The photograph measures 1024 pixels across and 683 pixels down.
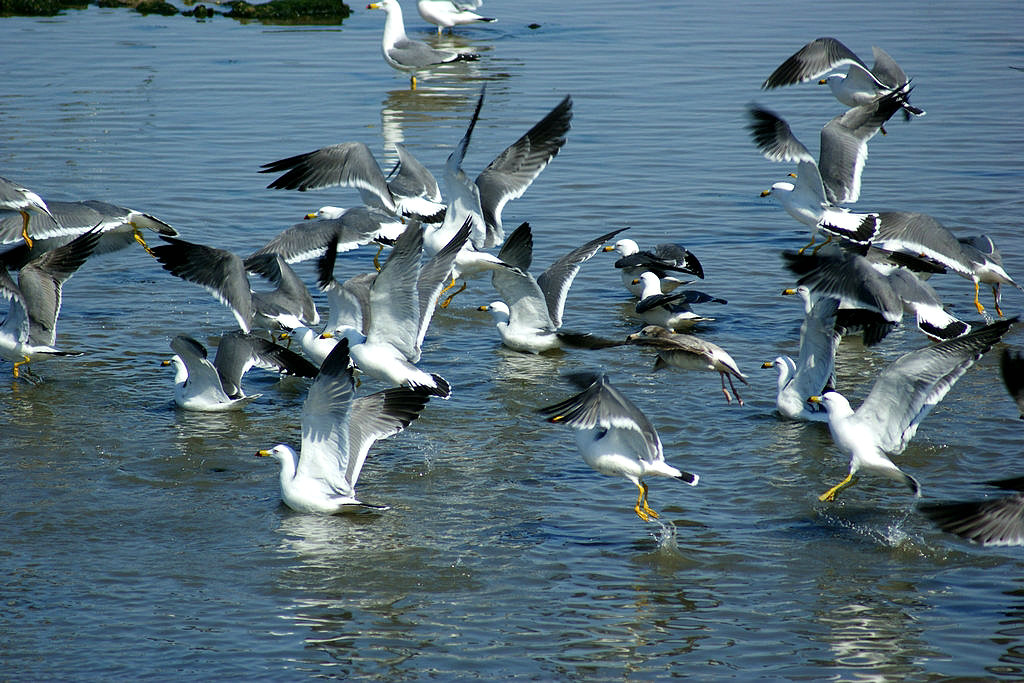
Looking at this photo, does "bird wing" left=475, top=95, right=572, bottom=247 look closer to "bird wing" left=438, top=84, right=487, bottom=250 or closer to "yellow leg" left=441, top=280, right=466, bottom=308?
"bird wing" left=438, top=84, right=487, bottom=250

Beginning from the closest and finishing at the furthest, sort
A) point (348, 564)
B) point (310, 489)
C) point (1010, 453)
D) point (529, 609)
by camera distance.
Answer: point (529, 609) < point (348, 564) < point (310, 489) < point (1010, 453)

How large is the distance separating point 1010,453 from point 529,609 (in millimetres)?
3399

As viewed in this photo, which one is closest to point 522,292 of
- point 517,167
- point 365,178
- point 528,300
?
point 528,300

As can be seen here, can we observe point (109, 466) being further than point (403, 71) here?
No

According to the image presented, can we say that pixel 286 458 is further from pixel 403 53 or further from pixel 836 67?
pixel 403 53

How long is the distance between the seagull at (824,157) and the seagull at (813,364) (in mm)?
3083

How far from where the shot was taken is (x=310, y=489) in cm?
648

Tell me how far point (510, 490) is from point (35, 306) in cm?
396

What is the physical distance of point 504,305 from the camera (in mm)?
9727

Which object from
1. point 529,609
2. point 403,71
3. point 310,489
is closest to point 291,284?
point 310,489

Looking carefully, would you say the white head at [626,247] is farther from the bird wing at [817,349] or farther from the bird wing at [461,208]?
the bird wing at [817,349]

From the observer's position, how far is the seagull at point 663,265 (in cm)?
982

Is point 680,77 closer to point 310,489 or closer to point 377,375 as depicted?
point 377,375

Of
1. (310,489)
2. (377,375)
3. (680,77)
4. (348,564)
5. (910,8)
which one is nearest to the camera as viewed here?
(348,564)
